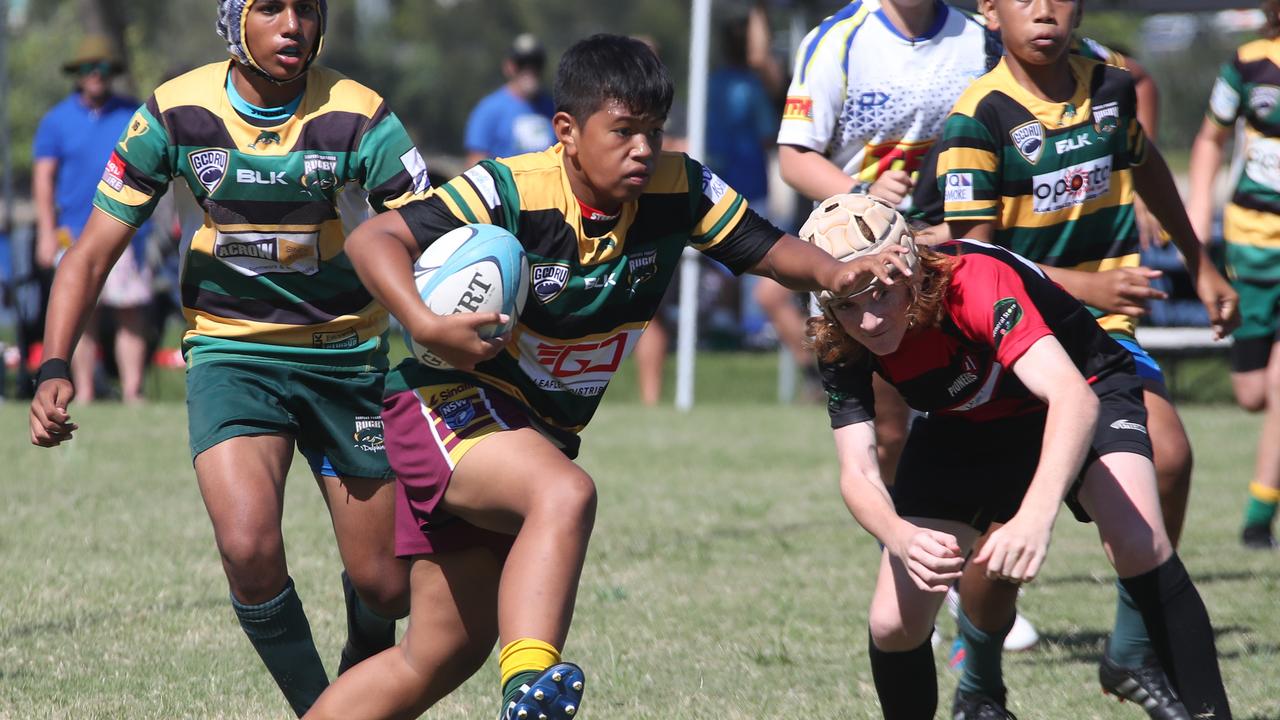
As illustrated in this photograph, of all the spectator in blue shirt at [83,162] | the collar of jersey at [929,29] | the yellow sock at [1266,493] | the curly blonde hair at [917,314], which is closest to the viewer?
the curly blonde hair at [917,314]

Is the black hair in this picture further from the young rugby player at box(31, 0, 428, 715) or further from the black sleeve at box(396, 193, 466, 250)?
the young rugby player at box(31, 0, 428, 715)

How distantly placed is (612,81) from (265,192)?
122 centimetres

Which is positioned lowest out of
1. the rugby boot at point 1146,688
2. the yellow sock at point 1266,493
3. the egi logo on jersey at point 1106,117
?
the yellow sock at point 1266,493

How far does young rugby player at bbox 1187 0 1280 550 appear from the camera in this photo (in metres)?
7.32

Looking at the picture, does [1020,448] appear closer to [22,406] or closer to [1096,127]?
[1096,127]

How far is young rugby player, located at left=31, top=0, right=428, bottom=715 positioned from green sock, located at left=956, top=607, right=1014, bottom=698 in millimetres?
1545

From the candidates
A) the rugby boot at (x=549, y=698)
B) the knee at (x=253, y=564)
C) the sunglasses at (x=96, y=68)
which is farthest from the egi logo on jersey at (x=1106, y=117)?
the sunglasses at (x=96, y=68)

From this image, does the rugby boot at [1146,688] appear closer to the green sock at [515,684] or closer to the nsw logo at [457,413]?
the green sock at [515,684]

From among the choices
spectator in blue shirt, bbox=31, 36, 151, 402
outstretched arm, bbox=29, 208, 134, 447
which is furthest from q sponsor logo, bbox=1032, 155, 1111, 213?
spectator in blue shirt, bbox=31, 36, 151, 402

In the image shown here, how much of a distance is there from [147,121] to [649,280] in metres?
1.50

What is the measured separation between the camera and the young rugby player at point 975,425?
3.55m

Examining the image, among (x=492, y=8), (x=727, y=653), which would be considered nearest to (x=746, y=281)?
(x=727, y=653)

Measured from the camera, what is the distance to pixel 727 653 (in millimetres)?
5168

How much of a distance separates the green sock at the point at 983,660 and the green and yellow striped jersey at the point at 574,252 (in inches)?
48.8
